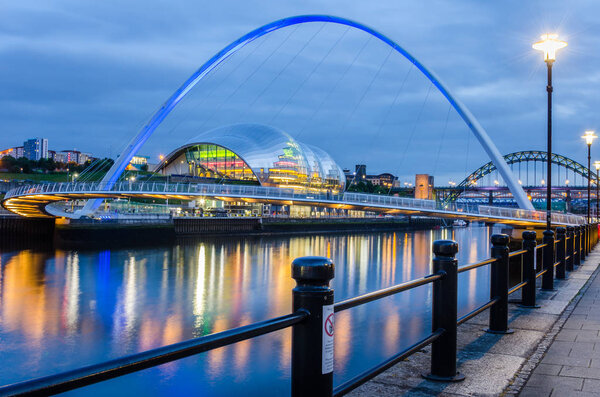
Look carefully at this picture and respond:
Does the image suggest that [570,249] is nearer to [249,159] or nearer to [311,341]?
[311,341]

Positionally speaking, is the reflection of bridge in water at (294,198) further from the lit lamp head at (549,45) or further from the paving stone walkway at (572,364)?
the paving stone walkway at (572,364)

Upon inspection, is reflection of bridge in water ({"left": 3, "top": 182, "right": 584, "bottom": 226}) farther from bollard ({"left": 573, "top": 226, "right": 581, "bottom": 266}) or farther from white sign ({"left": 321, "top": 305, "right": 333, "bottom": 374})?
white sign ({"left": 321, "top": 305, "right": 333, "bottom": 374})

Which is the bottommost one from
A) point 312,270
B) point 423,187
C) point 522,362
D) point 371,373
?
point 522,362

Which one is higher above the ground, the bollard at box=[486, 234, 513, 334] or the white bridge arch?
the white bridge arch

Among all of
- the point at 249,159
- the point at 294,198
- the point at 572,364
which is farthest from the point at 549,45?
the point at 249,159

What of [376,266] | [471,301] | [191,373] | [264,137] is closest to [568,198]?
[264,137]

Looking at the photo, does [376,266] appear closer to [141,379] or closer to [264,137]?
[141,379]

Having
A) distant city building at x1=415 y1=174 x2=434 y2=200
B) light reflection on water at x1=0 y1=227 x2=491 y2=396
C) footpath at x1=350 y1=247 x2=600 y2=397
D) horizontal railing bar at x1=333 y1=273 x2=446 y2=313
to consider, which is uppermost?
distant city building at x1=415 y1=174 x2=434 y2=200

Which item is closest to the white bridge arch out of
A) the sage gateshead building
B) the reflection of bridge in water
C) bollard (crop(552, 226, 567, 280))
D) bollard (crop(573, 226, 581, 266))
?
the reflection of bridge in water

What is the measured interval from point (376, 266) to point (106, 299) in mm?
19320

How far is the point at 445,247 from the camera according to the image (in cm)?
466

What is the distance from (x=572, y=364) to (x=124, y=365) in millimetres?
4959

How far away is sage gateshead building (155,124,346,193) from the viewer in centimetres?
9403

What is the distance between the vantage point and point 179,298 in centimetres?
2458
